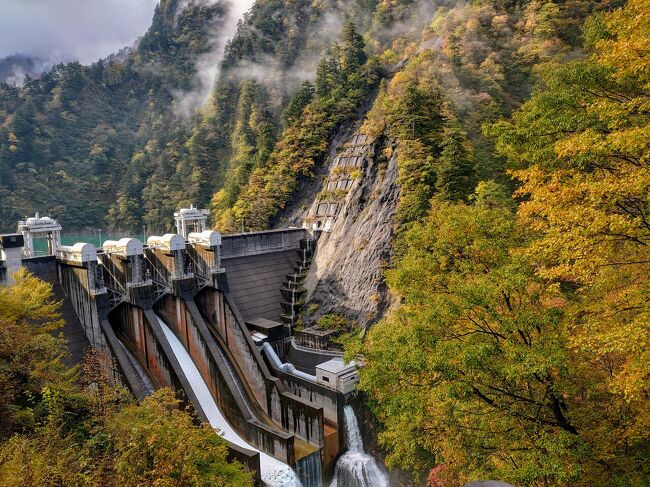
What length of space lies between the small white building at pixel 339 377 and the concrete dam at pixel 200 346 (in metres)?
0.05

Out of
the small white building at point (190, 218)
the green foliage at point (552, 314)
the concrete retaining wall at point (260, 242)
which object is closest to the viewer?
the green foliage at point (552, 314)

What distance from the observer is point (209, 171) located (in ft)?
197

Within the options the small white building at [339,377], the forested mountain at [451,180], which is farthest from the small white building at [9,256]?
the forested mountain at [451,180]

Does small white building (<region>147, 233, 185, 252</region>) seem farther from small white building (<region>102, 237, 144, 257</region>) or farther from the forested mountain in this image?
the forested mountain

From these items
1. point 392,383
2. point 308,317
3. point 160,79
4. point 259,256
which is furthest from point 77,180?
point 392,383

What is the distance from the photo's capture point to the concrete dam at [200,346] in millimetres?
18594

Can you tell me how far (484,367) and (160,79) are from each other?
96.6m

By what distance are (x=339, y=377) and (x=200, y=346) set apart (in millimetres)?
7501

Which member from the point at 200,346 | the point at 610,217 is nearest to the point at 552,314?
the point at 610,217

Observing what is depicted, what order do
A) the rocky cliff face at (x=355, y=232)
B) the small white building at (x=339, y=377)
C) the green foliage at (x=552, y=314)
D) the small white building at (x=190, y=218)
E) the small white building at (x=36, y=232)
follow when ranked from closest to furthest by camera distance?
the green foliage at (x=552, y=314) → the small white building at (x=36, y=232) → the small white building at (x=339, y=377) → the rocky cliff face at (x=355, y=232) → the small white building at (x=190, y=218)

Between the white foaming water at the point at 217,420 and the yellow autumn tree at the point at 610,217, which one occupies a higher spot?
the yellow autumn tree at the point at 610,217

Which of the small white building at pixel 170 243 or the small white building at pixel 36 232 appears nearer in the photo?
the small white building at pixel 36 232

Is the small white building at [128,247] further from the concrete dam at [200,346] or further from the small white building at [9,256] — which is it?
the small white building at [9,256]

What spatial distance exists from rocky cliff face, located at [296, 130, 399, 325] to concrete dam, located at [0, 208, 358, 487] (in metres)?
3.66
